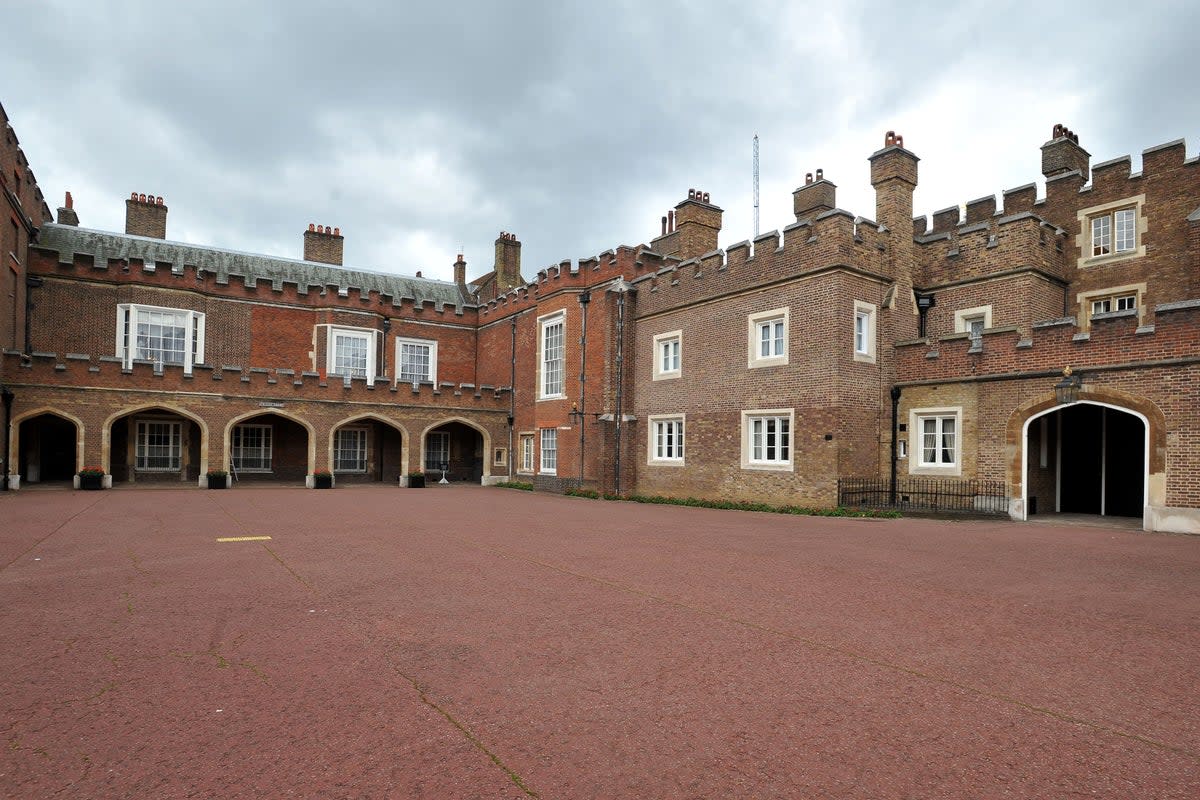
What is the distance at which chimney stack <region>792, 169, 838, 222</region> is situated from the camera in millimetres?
21594

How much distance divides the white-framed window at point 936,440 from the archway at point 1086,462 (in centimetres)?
144

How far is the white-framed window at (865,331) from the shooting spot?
17344 mm

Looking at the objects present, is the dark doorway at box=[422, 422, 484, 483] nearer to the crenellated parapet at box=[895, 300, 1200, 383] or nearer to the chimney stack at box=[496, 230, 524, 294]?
the chimney stack at box=[496, 230, 524, 294]

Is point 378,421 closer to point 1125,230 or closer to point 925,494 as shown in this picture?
point 925,494

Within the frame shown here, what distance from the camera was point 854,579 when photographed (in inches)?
325

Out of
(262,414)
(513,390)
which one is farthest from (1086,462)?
(262,414)

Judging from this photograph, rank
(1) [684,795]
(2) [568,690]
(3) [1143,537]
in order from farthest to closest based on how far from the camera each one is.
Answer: (3) [1143,537] → (2) [568,690] → (1) [684,795]

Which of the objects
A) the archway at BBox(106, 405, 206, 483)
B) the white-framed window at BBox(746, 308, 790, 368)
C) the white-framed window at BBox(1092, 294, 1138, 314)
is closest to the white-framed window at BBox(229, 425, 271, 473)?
the archway at BBox(106, 405, 206, 483)

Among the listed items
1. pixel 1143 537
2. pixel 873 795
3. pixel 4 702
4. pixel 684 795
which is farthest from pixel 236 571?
pixel 1143 537

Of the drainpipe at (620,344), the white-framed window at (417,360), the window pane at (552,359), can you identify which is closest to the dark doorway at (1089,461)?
the drainpipe at (620,344)

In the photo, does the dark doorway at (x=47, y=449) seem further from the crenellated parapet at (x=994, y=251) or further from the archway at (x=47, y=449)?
the crenellated parapet at (x=994, y=251)

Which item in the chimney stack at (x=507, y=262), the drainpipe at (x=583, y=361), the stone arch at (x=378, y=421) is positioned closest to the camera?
the drainpipe at (x=583, y=361)

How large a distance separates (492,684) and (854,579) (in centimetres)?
509

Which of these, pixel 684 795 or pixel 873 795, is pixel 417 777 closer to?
pixel 684 795
